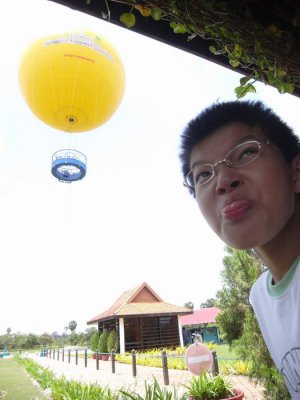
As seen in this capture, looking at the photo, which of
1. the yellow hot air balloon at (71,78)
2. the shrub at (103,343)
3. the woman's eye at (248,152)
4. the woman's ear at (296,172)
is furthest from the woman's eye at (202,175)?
the shrub at (103,343)

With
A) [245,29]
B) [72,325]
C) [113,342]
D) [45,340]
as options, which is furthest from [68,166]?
[72,325]

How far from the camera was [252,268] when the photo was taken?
6941 mm

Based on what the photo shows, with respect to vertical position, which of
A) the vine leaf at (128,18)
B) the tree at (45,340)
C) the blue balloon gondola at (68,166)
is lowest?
the tree at (45,340)

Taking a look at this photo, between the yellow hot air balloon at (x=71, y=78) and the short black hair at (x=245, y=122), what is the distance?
569 cm

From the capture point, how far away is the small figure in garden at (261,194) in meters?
0.98

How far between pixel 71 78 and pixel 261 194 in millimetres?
6169

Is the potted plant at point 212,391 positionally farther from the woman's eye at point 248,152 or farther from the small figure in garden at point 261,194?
the woman's eye at point 248,152

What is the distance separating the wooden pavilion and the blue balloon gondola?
1362cm

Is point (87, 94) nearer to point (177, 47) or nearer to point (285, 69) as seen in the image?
point (177, 47)

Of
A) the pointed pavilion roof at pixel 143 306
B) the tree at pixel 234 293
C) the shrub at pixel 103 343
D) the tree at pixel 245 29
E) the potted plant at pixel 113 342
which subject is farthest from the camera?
the shrub at pixel 103 343

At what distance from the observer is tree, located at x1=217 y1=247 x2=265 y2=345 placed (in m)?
7.17

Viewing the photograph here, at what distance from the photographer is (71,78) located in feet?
20.7

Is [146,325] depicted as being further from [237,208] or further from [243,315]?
[237,208]

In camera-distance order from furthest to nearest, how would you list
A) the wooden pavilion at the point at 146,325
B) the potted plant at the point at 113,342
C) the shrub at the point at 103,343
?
the shrub at the point at 103,343 < the wooden pavilion at the point at 146,325 < the potted plant at the point at 113,342
